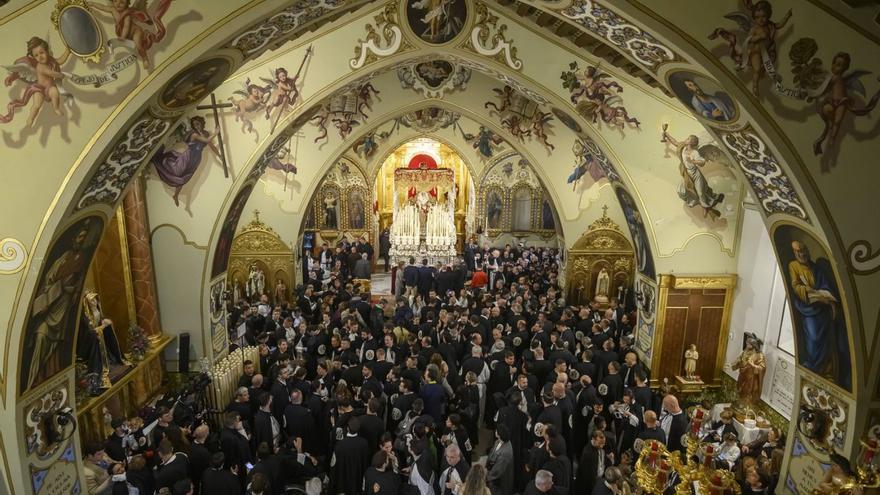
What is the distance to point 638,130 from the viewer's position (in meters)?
10.9

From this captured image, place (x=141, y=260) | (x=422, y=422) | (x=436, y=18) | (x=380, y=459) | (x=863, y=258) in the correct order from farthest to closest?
1. (x=141, y=260)
2. (x=436, y=18)
3. (x=422, y=422)
4. (x=380, y=459)
5. (x=863, y=258)

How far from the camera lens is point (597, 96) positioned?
10773 millimetres

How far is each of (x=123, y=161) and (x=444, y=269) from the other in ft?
38.4

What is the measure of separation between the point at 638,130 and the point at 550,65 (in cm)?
221

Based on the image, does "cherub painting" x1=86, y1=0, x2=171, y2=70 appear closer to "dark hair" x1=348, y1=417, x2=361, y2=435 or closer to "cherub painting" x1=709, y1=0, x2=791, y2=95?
"dark hair" x1=348, y1=417, x2=361, y2=435

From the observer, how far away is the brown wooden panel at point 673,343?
38.8 ft

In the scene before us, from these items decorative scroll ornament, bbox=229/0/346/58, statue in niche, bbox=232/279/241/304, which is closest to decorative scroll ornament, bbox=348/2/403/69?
decorative scroll ornament, bbox=229/0/346/58

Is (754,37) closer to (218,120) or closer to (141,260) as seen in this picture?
(218,120)

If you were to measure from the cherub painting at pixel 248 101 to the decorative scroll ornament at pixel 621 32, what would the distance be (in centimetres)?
635

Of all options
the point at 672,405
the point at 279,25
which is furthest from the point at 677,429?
the point at 279,25

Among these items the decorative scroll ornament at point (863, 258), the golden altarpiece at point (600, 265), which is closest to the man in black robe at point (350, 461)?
the decorative scroll ornament at point (863, 258)

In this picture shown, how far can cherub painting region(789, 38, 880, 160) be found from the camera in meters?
5.29

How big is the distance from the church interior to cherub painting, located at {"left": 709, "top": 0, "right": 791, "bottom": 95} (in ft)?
0.07

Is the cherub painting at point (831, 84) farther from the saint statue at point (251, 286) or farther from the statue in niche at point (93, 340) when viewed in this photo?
the saint statue at point (251, 286)
